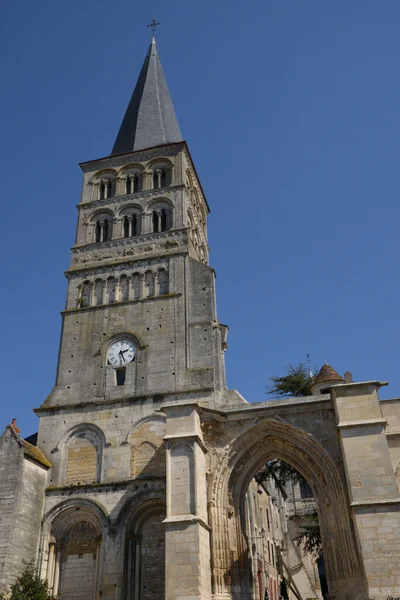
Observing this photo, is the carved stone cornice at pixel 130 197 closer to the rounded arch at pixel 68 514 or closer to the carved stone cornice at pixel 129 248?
the carved stone cornice at pixel 129 248

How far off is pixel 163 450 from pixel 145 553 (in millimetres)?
3149

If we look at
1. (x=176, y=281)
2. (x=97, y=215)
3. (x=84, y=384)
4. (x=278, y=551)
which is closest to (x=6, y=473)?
(x=84, y=384)

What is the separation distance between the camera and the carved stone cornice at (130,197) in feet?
83.6

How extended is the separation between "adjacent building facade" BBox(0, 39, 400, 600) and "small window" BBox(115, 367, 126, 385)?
5cm

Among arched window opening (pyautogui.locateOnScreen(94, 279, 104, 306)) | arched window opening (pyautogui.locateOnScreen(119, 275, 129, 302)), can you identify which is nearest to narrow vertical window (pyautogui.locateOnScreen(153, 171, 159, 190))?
arched window opening (pyautogui.locateOnScreen(119, 275, 129, 302))

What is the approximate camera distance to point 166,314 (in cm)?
2178

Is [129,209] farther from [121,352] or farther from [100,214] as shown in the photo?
[121,352]

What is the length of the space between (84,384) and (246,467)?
701 centimetres

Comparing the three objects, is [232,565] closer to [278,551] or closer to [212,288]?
[212,288]

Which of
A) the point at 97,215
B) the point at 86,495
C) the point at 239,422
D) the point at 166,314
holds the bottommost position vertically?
the point at 86,495

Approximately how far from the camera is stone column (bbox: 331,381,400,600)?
1375cm

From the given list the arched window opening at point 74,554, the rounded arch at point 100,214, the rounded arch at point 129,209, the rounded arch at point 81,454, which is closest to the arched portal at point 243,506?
the arched window opening at point 74,554

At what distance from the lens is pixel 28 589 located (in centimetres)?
1577

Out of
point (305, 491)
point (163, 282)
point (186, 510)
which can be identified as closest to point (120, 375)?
point (163, 282)
